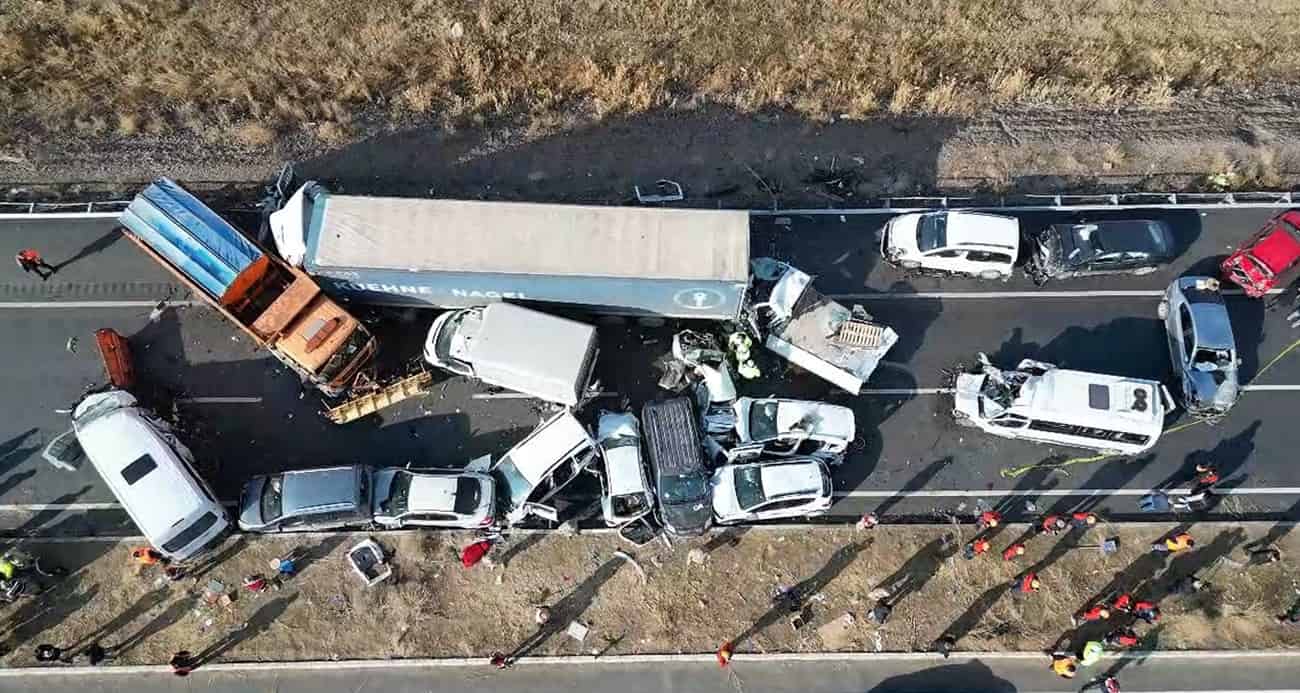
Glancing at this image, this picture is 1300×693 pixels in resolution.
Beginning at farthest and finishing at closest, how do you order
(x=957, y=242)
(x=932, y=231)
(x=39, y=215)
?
(x=39, y=215)
(x=932, y=231)
(x=957, y=242)

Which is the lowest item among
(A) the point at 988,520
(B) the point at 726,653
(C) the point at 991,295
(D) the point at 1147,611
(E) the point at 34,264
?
(B) the point at 726,653

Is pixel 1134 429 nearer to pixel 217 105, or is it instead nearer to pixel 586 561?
pixel 586 561

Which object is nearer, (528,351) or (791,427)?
(528,351)

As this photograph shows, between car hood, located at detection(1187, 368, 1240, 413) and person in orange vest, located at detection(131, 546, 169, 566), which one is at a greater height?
car hood, located at detection(1187, 368, 1240, 413)

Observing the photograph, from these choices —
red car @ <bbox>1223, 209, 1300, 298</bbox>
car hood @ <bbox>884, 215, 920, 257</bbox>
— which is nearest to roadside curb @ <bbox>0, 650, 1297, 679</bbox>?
red car @ <bbox>1223, 209, 1300, 298</bbox>

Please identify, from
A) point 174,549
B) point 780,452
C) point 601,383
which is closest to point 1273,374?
point 780,452

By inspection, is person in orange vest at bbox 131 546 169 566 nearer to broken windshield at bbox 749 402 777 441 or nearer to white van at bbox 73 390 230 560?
white van at bbox 73 390 230 560

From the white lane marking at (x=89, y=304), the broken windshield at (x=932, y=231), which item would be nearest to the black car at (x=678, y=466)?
the broken windshield at (x=932, y=231)

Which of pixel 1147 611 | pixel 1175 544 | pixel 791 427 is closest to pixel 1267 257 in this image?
pixel 1175 544

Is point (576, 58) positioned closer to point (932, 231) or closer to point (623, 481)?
point (932, 231)
